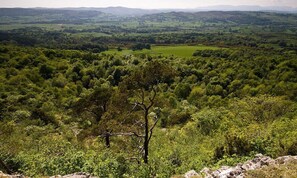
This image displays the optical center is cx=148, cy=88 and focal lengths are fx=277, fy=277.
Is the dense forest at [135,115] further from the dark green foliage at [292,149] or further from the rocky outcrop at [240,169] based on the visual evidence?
the rocky outcrop at [240,169]

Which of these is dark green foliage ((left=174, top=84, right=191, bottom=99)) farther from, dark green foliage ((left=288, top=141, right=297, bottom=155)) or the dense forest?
dark green foliage ((left=288, top=141, right=297, bottom=155))

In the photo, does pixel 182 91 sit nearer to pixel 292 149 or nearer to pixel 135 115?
pixel 135 115

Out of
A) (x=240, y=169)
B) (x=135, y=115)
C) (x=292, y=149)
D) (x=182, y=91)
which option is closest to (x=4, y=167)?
(x=135, y=115)

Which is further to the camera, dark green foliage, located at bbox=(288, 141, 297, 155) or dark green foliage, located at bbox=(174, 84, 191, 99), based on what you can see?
dark green foliage, located at bbox=(174, 84, 191, 99)

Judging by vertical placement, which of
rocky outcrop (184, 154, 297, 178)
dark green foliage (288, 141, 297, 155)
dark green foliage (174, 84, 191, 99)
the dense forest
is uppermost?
rocky outcrop (184, 154, 297, 178)

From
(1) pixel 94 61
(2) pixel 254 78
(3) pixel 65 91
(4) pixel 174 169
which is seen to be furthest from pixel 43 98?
(2) pixel 254 78

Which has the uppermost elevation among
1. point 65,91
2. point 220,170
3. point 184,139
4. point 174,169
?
point 220,170

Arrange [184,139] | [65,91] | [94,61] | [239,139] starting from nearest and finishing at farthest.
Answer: [239,139] < [184,139] < [65,91] < [94,61]

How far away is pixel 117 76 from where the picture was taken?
240ft

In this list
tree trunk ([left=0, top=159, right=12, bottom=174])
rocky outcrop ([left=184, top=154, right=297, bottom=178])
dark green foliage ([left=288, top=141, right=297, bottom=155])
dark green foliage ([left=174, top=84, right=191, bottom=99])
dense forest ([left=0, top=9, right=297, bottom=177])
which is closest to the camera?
rocky outcrop ([left=184, top=154, right=297, bottom=178])

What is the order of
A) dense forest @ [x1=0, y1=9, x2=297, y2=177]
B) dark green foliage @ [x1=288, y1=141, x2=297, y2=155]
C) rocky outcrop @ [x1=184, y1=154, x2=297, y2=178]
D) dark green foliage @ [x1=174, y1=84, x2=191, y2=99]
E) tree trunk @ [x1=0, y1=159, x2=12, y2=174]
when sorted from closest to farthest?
rocky outcrop @ [x1=184, y1=154, x2=297, y2=178]
tree trunk @ [x1=0, y1=159, x2=12, y2=174]
dark green foliage @ [x1=288, y1=141, x2=297, y2=155]
dense forest @ [x1=0, y1=9, x2=297, y2=177]
dark green foliage @ [x1=174, y1=84, x2=191, y2=99]

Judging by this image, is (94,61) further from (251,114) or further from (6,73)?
(251,114)

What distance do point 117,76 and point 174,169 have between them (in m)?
59.8

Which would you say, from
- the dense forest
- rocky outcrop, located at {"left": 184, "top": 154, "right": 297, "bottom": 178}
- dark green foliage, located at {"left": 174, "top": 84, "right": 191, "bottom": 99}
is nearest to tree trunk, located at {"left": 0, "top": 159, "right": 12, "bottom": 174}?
the dense forest
